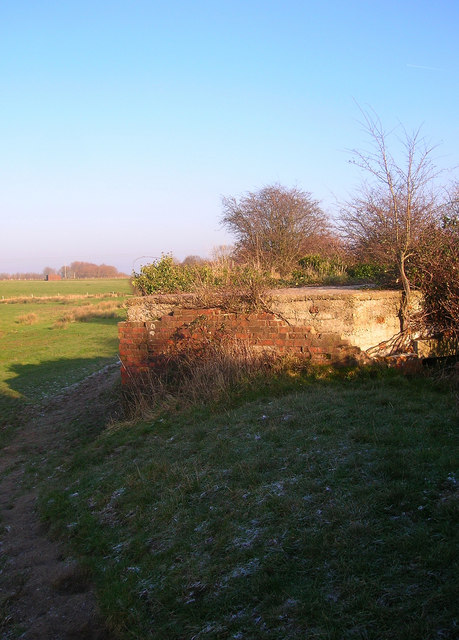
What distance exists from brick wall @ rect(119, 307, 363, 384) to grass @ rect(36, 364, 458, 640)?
3.74 ft

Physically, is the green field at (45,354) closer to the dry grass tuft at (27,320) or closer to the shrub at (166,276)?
the dry grass tuft at (27,320)

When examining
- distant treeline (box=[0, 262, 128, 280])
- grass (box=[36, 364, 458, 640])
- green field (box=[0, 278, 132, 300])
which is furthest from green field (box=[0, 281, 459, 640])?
distant treeline (box=[0, 262, 128, 280])

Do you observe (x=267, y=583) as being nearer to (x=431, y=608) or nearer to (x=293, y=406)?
(x=431, y=608)

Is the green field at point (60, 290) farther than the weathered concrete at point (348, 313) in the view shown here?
Yes

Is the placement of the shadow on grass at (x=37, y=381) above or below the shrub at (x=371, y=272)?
below

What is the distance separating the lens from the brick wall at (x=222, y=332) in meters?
7.25

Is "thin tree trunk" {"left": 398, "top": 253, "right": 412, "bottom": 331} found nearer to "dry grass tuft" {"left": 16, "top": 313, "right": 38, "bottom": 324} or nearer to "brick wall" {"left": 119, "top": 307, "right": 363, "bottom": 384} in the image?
"brick wall" {"left": 119, "top": 307, "right": 363, "bottom": 384}

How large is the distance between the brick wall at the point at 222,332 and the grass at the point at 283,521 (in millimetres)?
1140

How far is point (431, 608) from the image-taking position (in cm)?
241

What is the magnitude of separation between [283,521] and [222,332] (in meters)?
4.50

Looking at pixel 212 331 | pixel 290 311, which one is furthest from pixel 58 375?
pixel 290 311

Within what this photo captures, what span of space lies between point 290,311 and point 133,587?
15.4 feet

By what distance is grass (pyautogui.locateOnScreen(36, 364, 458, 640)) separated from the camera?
8.70 feet

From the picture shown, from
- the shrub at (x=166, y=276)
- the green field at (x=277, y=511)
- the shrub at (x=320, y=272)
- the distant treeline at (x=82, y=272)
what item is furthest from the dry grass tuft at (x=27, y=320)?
the distant treeline at (x=82, y=272)
